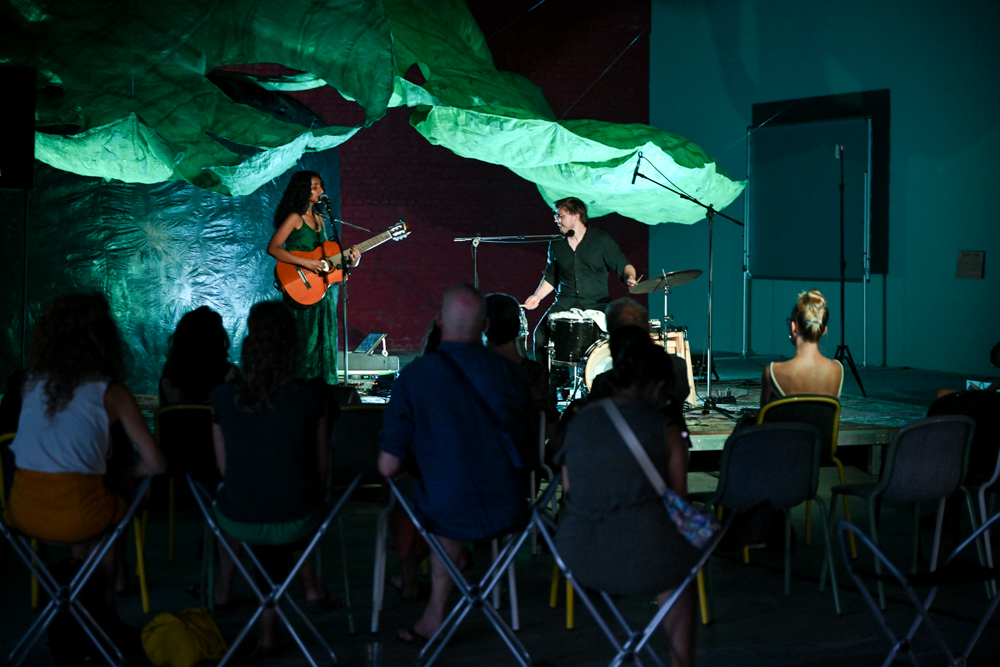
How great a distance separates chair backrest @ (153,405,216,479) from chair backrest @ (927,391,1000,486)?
314 cm

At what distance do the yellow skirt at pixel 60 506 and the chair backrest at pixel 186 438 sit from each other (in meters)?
0.80

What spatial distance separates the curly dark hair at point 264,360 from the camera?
3.23 meters

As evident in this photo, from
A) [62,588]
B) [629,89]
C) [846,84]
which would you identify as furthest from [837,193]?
[62,588]

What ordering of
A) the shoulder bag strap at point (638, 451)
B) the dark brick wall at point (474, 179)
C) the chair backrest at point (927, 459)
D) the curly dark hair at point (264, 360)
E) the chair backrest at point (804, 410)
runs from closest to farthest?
the shoulder bag strap at point (638, 451)
the curly dark hair at point (264, 360)
the chair backrest at point (927, 459)
the chair backrest at point (804, 410)
the dark brick wall at point (474, 179)

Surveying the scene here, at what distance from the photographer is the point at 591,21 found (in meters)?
12.7

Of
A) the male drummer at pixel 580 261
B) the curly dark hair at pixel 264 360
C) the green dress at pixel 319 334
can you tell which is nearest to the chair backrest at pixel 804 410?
the curly dark hair at pixel 264 360

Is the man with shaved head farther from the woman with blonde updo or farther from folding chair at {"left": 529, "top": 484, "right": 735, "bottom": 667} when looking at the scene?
the woman with blonde updo


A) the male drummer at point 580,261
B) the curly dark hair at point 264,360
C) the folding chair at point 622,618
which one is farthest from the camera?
the male drummer at point 580,261

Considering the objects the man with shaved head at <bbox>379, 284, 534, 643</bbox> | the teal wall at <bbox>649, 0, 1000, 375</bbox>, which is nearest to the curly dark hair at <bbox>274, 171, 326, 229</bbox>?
the man with shaved head at <bbox>379, 284, 534, 643</bbox>

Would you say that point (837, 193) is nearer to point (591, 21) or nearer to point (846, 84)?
point (846, 84)

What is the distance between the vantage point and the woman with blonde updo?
15.7 feet

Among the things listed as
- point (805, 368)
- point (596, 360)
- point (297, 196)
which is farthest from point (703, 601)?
point (297, 196)

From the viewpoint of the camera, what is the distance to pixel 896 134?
10.5m

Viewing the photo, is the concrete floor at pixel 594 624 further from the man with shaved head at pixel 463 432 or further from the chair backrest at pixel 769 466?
the man with shaved head at pixel 463 432
